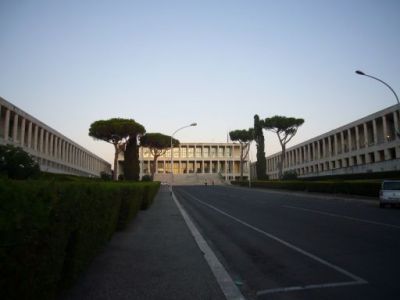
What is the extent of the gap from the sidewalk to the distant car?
619 inches

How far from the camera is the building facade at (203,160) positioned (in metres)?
130

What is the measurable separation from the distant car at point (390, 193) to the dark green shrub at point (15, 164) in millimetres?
18066

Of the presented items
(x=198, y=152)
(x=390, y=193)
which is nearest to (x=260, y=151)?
(x=390, y=193)

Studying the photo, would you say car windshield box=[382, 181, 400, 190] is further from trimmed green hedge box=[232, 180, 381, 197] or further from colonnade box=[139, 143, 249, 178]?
colonnade box=[139, 143, 249, 178]

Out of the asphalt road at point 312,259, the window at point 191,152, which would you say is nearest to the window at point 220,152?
the window at point 191,152

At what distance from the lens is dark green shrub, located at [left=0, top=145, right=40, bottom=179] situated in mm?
14414

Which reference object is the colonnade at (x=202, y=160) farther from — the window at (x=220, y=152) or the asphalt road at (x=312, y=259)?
the asphalt road at (x=312, y=259)

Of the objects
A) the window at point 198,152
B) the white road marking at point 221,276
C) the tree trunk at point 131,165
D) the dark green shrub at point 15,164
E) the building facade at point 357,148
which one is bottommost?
the white road marking at point 221,276

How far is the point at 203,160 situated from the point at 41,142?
70.7 meters

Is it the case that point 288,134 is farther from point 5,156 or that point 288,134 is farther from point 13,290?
point 13,290

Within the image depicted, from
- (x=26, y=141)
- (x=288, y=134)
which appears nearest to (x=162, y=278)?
(x=26, y=141)

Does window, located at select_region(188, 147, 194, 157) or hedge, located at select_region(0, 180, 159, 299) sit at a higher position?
window, located at select_region(188, 147, 194, 157)

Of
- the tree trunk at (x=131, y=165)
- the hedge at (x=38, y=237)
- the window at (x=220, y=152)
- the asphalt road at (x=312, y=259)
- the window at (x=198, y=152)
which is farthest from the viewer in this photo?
the window at (x=220, y=152)

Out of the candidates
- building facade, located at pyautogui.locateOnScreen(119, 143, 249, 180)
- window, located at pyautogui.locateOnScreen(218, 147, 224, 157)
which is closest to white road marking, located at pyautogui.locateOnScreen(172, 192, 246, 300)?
building facade, located at pyautogui.locateOnScreen(119, 143, 249, 180)
